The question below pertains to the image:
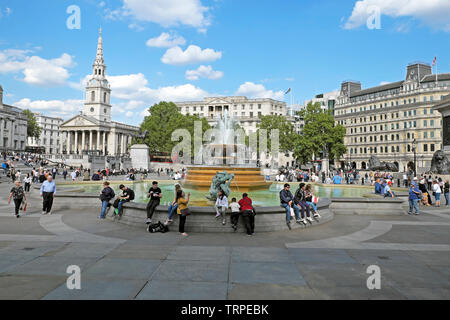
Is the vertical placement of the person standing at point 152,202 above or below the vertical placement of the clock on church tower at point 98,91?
below

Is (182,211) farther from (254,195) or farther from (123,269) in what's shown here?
(254,195)

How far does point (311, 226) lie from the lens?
10.4 metres

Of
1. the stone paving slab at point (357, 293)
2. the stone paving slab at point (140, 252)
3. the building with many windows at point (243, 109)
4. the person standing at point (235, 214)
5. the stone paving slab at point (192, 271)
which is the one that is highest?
the building with many windows at point (243, 109)

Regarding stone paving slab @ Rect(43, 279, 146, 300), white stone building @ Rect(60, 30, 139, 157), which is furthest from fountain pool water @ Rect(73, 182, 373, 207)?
white stone building @ Rect(60, 30, 139, 157)

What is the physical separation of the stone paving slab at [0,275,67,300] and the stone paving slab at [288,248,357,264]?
476 cm

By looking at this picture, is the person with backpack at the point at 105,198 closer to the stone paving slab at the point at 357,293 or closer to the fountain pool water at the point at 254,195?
the fountain pool water at the point at 254,195

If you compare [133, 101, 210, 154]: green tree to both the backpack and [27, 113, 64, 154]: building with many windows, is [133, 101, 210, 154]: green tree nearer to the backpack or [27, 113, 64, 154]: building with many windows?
the backpack

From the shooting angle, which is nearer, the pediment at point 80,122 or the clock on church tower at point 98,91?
the pediment at point 80,122

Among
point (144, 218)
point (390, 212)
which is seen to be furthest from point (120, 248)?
point (390, 212)

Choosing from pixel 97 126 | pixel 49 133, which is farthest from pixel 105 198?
pixel 49 133

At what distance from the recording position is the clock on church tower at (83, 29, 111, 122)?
10744 cm

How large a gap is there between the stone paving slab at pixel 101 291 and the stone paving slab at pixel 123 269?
0.78ft

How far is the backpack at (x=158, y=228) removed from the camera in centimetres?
917

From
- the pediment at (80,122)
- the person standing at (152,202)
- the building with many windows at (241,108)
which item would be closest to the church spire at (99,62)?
the pediment at (80,122)
